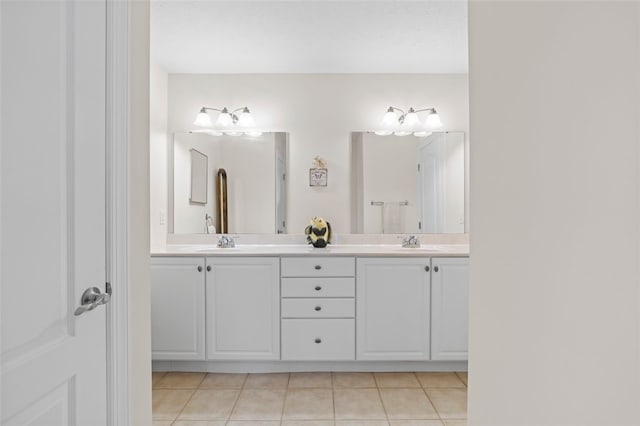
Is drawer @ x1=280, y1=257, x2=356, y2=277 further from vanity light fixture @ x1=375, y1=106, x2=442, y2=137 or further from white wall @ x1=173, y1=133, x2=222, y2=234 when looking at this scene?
vanity light fixture @ x1=375, y1=106, x2=442, y2=137

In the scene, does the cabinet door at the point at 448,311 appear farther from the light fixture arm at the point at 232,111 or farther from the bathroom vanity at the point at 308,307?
the light fixture arm at the point at 232,111

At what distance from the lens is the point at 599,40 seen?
0.60 m

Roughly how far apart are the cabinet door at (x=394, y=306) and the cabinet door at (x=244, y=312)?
0.60 m

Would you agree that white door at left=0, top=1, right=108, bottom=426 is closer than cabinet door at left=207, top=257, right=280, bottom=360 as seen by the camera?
Yes

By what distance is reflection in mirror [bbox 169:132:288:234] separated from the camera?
3.21m

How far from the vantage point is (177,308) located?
2.65 m

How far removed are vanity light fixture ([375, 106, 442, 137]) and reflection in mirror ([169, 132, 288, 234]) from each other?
85 cm

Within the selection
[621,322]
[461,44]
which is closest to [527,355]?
[621,322]

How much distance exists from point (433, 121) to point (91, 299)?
9.39 ft

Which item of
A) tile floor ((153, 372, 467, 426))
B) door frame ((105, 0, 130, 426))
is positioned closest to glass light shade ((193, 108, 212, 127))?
tile floor ((153, 372, 467, 426))

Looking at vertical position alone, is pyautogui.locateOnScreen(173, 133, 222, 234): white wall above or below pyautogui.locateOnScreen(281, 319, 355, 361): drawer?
above

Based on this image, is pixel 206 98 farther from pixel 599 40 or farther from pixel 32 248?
pixel 599 40

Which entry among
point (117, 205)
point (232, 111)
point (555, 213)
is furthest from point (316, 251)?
point (555, 213)

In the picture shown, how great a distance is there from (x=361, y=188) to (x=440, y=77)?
1.15 meters
